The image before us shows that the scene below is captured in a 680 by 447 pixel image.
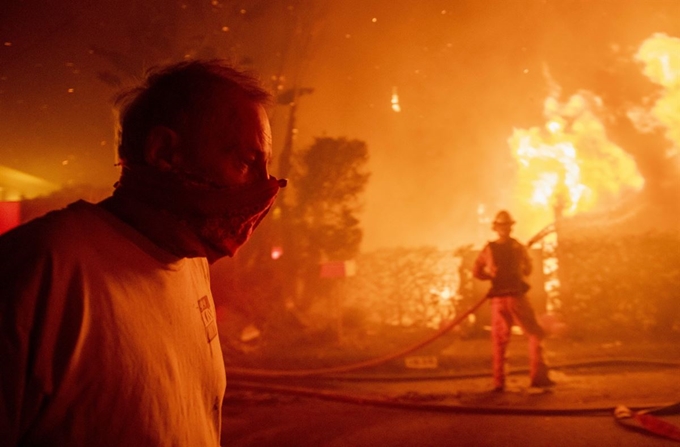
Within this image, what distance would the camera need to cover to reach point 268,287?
37.6 feet

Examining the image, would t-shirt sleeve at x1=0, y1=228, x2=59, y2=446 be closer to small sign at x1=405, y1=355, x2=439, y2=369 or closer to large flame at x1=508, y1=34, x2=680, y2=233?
small sign at x1=405, y1=355, x2=439, y2=369

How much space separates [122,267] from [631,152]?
14497mm

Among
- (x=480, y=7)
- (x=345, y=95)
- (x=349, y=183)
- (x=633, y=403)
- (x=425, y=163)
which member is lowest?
(x=633, y=403)

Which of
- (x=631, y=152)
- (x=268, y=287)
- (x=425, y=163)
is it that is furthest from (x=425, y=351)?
(x=631, y=152)

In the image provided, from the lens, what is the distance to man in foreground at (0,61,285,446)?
80 centimetres

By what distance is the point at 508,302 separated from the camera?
6.46 meters

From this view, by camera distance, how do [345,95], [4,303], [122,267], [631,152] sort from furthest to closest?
[345,95] → [631,152] → [122,267] → [4,303]

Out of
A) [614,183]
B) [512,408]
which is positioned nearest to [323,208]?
[512,408]

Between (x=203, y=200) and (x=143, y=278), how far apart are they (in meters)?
0.23

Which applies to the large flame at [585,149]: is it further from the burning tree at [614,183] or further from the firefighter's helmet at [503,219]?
the firefighter's helmet at [503,219]

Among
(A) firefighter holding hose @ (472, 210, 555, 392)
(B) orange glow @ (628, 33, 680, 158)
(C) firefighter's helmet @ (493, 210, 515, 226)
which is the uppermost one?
(B) orange glow @ (628, 33, 680, 158)

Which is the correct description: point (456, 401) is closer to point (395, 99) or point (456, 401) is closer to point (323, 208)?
point (323, 208)

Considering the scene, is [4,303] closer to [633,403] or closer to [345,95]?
[633,403]

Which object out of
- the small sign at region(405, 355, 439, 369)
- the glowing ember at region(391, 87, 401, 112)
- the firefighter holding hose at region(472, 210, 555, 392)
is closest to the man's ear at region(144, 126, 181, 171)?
the firefighter holding hose at region(472, 210, 555, 392)
